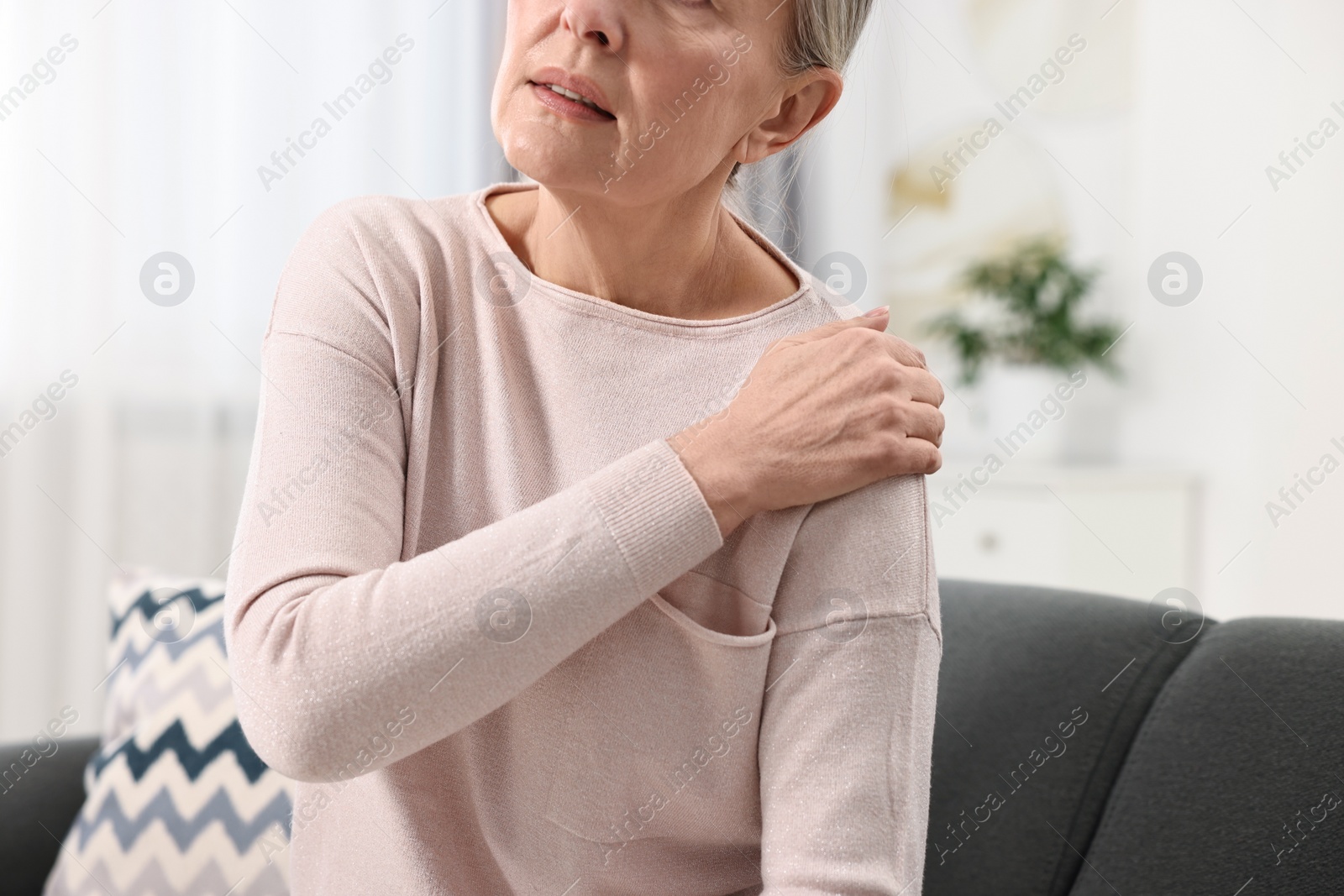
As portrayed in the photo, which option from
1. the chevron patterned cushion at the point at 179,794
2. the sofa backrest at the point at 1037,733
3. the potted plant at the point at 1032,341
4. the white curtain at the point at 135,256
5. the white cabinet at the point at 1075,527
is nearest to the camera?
the sofa backrest at the point at 1037,733

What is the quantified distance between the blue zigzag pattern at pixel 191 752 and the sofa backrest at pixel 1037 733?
34.4 inches

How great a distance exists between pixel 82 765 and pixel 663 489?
4.13 feet

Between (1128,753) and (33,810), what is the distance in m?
1.43

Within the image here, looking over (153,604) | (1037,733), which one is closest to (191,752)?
(153,604)

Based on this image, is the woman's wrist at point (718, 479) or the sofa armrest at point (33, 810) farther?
the sofa armrest at point (33, 810)

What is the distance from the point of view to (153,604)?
1.62 m

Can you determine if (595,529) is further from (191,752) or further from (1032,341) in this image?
(1032,341)

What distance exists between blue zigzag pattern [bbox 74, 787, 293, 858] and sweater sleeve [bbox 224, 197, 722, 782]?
2.27 feet

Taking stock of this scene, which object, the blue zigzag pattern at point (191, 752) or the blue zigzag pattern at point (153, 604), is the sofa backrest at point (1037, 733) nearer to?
the blue zigzag pattern at point (191, 752)

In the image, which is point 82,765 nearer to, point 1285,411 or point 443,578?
point 443,578

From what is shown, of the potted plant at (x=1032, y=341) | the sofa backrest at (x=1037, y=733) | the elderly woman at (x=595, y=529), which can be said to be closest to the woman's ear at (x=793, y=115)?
the elderly woman at (x=595, y=529)

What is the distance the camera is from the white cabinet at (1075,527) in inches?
106

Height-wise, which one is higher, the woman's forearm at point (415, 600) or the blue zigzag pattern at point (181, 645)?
the woman's forearm at point (415, 600)

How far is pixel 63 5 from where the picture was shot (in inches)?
81.7
